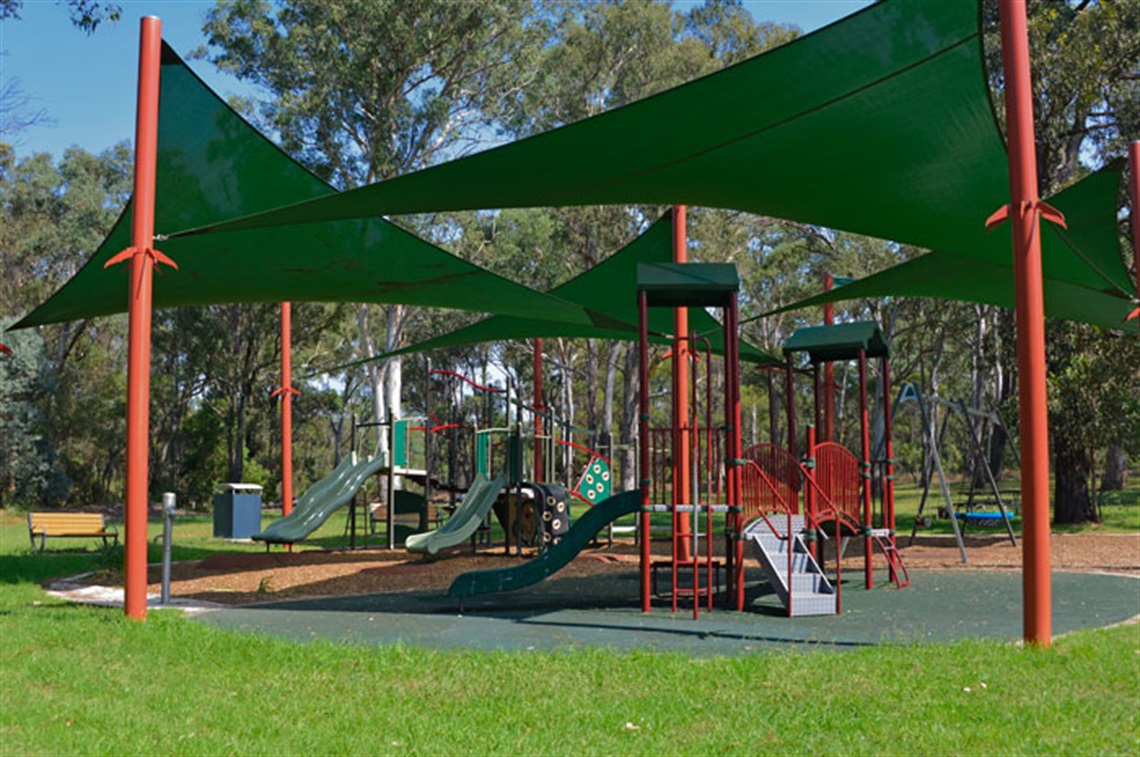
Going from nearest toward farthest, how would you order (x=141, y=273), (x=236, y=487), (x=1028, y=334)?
1. (x=1028, y=334)
2. (x=141, y=273)
3. (x=236, y=487)

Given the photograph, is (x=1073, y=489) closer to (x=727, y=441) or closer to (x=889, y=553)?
(x=889, y=553)

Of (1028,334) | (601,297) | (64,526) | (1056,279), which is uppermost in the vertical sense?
(601,297)

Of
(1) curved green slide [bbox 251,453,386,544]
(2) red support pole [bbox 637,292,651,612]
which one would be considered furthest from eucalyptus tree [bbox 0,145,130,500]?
(2) red support pole [bbox 637,292,651,612]

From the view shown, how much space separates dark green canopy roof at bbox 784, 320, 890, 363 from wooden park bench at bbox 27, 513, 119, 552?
845 centimetres

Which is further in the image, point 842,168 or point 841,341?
point 841,341

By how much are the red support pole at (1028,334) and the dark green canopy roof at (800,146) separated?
474mm

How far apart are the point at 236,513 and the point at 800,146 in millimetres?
11574

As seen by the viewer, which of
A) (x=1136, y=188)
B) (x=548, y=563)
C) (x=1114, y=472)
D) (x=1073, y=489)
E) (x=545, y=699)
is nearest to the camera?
(x=545, y=699)

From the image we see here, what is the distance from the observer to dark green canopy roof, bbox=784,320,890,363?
950 centimetres

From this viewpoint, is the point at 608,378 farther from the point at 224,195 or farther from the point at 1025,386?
the point at 1025,386

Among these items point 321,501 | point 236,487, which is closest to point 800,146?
point 321,501

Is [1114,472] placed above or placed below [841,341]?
below

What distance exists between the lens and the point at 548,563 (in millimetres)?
8188

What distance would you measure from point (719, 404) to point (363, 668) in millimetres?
42491
